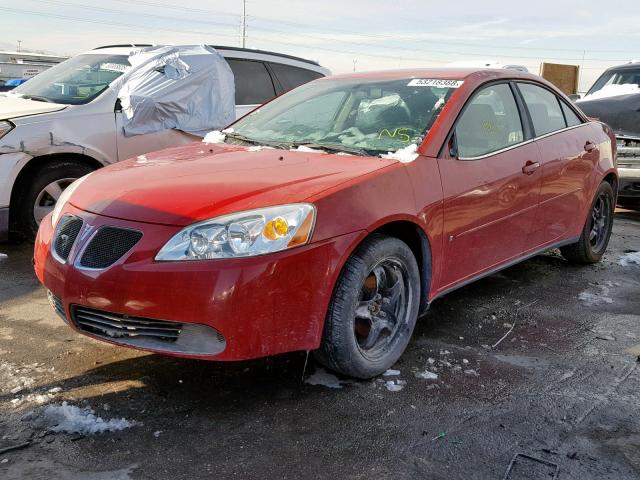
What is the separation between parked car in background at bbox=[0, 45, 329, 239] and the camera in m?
5.39

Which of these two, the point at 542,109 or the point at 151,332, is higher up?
the point at 542,109

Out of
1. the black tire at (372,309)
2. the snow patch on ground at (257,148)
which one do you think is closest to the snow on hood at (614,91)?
the snow patch on ground at (257,148)

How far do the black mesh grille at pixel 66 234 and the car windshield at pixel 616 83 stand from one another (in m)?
8.35

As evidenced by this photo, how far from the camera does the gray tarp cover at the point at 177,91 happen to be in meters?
6.07

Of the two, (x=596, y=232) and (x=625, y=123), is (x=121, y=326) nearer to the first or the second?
(x=596, y=232)

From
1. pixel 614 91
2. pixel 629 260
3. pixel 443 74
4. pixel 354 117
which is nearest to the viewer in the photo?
pixel 354 117

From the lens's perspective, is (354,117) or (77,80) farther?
(77,80)

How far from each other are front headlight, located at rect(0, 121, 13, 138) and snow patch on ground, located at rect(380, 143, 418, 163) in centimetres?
341

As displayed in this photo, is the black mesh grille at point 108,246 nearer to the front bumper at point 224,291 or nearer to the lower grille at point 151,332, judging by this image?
the front bumper at point 224,291

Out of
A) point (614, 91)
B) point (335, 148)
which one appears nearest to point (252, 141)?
point (335, 148)

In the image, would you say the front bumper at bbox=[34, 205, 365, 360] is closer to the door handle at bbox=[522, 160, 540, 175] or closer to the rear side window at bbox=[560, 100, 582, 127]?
the door handle at bbox=[522, 160, 540, 175]

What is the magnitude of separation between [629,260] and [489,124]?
2.69 metres

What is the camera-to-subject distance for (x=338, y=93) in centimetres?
441

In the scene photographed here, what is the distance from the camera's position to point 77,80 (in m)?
6.34
